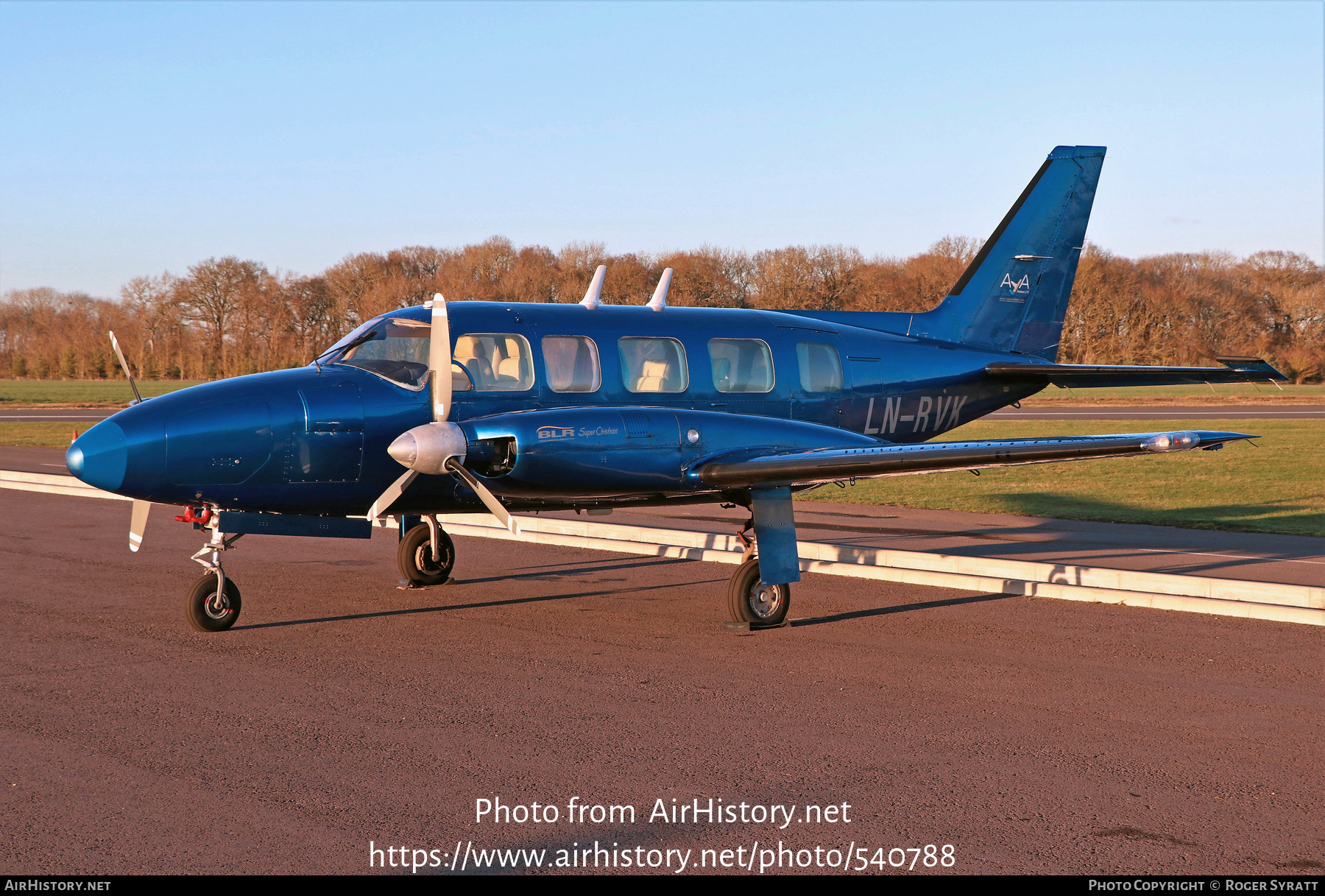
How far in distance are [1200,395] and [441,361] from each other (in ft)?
219

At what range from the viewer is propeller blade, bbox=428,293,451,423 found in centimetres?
939

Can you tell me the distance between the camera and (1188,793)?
573cm

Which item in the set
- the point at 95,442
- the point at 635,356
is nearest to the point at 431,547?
the point at 635,356

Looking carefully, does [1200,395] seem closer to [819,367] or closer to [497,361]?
[819,367]

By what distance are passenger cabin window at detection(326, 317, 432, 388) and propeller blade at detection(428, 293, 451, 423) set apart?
0.52 m

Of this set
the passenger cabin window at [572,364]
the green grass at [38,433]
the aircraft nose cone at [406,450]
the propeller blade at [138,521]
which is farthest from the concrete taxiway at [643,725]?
the green grass at [38,433]

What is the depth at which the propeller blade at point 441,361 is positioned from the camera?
30.8 ft

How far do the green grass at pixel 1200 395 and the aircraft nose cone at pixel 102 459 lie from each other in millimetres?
46230

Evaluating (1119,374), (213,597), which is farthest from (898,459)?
(213,597)

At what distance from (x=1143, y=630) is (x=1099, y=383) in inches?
147

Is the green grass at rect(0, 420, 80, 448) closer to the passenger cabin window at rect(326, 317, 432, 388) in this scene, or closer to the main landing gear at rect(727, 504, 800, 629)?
the passenger cabin window at rect(326, 317, 432, 388)

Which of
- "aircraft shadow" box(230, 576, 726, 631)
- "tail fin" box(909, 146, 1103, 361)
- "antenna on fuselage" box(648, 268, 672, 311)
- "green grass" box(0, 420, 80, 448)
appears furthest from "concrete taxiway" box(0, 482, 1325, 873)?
"green grass" box(0, 420, 80, 448)

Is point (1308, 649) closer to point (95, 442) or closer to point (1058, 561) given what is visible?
point (1058, 561)
